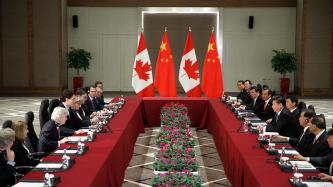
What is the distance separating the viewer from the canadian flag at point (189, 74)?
42.1ft

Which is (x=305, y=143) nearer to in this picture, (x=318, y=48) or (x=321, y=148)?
(x=321, y=148)

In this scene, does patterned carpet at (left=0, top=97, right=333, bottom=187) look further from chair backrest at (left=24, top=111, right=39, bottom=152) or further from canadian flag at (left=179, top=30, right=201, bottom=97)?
canadian flag at (left=179, top=30, right=201, bottom=97)

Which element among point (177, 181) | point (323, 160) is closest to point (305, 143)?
point (323, 160)

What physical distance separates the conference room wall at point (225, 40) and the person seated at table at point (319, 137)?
12443mm

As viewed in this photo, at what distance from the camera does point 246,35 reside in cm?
1786

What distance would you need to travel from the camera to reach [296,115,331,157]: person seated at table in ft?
18.0

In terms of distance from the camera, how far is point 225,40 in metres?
17.9

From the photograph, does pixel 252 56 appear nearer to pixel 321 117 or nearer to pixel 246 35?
pixel 246 35

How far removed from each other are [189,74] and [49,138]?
7345 millimetres

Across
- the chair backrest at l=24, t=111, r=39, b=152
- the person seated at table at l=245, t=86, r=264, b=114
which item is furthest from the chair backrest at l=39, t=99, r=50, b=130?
the person seated at table at l=245, t=86, r=264, b=114

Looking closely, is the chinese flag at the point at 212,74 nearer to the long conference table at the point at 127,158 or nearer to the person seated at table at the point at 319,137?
the long conference table at the point at 127,158

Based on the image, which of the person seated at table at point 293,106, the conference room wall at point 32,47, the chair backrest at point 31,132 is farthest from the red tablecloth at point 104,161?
the conference room wall at point 32,47

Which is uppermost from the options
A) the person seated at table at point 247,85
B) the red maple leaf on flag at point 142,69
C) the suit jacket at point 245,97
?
the red maple leaf on flag at point 142,69

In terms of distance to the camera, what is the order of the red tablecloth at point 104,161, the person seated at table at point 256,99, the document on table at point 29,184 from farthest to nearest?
the person seated at table at point 256,99, the red tablecloth at point 104,161, the document on table at point 29,184
